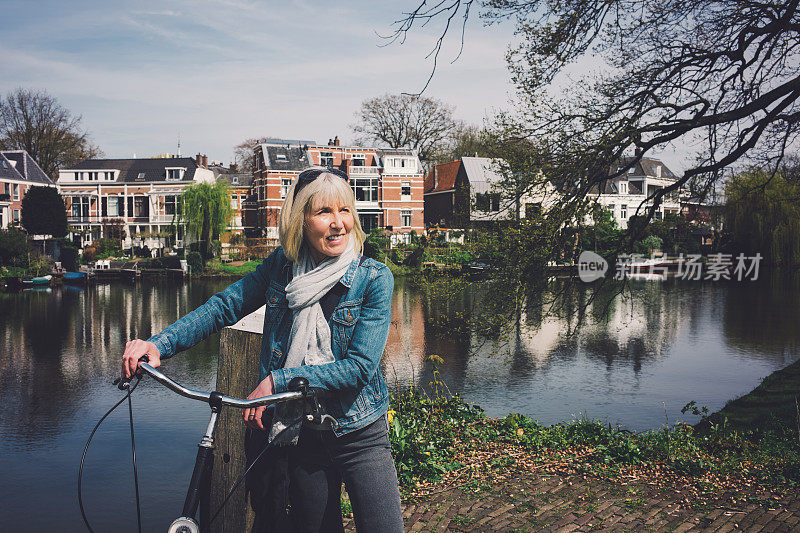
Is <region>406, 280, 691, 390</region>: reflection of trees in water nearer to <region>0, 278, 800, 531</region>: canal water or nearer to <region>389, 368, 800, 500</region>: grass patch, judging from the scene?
<region>0, 278, 800, 531</region>: canal water

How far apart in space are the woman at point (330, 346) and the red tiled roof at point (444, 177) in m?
49.5

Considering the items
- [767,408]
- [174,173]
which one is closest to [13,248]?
[174,173]

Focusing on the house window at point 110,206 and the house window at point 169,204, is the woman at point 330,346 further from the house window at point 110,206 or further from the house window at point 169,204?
the house window at point 110,206

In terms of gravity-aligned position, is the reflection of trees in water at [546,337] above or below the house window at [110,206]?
below

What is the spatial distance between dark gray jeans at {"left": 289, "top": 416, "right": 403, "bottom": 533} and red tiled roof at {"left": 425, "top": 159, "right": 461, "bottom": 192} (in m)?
49.6

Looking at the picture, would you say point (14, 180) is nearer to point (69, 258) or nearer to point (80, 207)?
point (80, 207)

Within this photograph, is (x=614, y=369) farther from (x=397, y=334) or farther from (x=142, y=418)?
(x=142, y=418)

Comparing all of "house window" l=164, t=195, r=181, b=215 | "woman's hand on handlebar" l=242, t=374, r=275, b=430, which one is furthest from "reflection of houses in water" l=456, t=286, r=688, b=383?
"house window" l=164, t=195, r=181, b=215

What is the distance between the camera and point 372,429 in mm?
2363

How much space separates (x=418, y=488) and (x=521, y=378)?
26.6 feet

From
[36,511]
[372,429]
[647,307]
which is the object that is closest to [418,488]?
[372,429]

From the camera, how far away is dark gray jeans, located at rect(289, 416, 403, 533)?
2303 millimetres

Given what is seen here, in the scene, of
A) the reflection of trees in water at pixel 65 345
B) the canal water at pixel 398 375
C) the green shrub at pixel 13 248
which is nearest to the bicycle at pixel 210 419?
the canal water at pixel 398 375

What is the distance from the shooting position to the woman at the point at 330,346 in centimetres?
228
